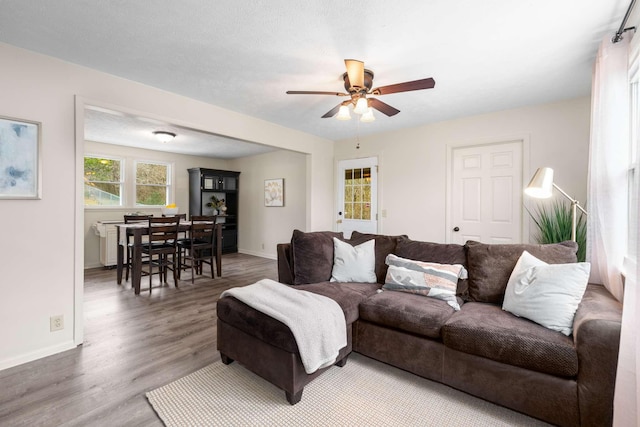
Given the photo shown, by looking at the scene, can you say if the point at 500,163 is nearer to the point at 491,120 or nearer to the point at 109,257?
the point at 491,120

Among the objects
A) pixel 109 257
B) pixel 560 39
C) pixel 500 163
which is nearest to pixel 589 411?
pixel 560 39

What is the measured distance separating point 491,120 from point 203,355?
4.24 metres

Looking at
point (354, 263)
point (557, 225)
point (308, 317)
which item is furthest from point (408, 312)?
point (557, 225)

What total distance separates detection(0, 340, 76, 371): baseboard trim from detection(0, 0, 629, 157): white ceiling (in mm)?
2369

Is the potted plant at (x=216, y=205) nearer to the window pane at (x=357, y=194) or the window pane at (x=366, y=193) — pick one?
the window pane at (x=357, y=194)

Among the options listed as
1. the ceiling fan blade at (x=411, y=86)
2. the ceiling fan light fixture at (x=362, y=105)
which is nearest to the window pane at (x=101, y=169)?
the ceiling fan light fixture at (x=362, y=105)

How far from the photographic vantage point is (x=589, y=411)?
1450 mm

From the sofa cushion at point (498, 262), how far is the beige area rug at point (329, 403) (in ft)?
2.59

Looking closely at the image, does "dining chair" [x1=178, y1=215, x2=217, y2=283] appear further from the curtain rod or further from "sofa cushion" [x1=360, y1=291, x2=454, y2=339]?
the curtain rod

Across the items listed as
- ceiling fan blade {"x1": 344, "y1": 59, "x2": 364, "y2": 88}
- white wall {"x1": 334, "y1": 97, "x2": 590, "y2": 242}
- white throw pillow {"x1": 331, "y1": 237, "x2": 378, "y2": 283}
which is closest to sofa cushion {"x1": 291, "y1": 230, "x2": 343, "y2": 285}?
white throw pillow {"x1": 331, "y1": 237, "x2": 378, "y2": 283}

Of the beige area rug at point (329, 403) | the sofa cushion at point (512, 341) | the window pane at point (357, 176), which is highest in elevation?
the window pane at point (357, 176)

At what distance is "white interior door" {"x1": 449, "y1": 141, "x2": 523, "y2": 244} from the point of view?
3.66 m

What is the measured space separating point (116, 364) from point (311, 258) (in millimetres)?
1757

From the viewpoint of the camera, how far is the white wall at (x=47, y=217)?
218 cm
